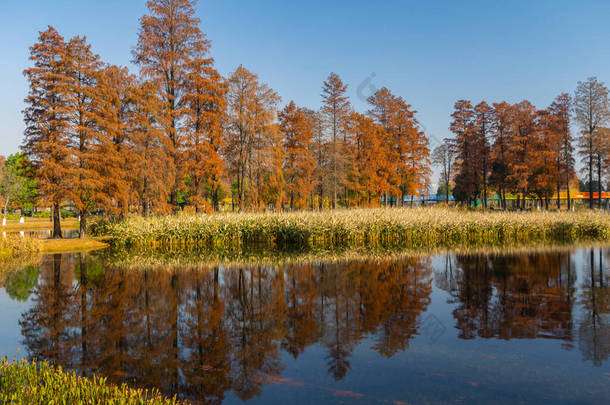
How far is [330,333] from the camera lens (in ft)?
24.3

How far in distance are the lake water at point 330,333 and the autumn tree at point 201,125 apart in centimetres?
1647

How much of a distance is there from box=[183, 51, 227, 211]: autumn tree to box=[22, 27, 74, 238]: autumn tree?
7.71 metres

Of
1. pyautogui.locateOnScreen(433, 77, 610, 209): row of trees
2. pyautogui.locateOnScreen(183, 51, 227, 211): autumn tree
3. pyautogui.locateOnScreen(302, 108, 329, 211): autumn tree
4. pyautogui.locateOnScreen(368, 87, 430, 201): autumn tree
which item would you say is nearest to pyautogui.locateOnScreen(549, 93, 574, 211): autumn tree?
pyautogui.locateOnScreen(433, 77, 610, 209): row of trees

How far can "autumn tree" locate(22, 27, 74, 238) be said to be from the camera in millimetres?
22938

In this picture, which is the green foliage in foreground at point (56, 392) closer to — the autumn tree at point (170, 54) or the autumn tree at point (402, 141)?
the autumn tree at point (170, 54)

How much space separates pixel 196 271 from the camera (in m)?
14.0

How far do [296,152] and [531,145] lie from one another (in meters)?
28.4

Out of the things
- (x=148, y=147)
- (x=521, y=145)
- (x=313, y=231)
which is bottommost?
(x=313, y=231)

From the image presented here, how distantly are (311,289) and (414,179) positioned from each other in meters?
39.2

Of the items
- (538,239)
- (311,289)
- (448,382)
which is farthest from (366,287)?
(538,239)

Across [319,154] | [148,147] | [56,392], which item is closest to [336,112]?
[319,154]

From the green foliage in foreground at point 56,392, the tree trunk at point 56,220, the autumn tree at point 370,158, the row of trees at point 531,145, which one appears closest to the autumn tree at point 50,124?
the tree trunk at point 56,220

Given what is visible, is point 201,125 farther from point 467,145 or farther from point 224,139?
point 467,145

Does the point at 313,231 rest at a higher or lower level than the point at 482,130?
lower
